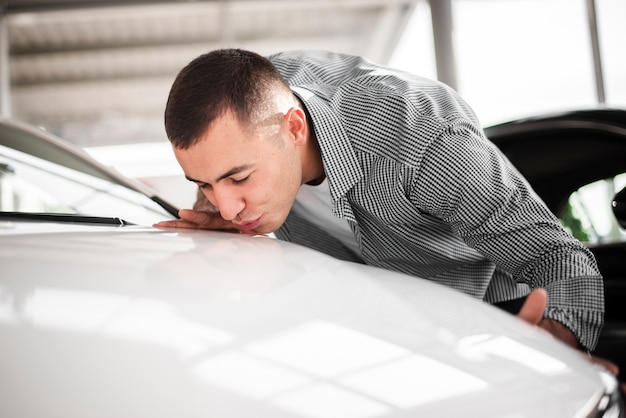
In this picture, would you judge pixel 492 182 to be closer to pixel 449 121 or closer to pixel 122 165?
pixel 449 121

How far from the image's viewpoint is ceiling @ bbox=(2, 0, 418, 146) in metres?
6.21

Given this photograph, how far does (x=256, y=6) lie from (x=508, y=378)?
6.13m

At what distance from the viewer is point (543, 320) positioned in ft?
3.18

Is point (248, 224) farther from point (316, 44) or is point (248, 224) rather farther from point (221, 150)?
point (316, 44)

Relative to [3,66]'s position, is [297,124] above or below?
above

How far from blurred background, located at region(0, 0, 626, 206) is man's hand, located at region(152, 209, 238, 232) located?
11.9ft

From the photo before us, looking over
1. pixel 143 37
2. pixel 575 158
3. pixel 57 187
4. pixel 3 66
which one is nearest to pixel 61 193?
pixel 57 187

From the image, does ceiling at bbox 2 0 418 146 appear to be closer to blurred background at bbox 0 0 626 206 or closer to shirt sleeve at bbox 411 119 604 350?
blurred background at bbox 0 0 626 206

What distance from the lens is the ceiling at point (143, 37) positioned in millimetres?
6215

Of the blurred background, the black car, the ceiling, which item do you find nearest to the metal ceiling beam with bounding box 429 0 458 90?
the blurred background

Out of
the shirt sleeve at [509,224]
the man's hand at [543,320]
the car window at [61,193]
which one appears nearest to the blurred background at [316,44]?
the car window at [61,193]

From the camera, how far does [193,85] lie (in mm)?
1139

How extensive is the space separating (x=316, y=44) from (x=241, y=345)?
27.1 ft

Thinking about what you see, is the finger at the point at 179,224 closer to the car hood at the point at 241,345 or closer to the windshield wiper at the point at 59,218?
the windshield wiper at the point at 59,218
